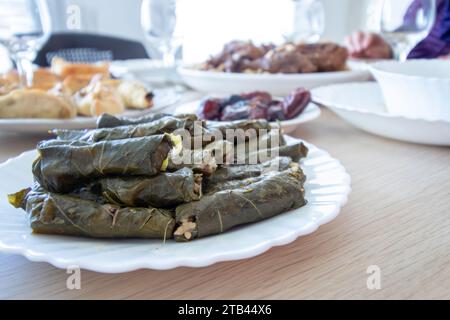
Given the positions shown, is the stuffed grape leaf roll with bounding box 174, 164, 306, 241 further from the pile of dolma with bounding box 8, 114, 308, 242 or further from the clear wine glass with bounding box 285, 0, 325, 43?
the clear wine glass with bounding box 285, 0, 325, 43

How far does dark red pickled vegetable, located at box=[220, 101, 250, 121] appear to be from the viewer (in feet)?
3.87

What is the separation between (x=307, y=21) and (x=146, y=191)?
1.83 metres

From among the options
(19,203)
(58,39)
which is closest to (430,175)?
(19,203)

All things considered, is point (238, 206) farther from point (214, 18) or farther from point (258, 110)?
point (214, 18)

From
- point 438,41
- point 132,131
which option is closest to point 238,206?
point 132,131

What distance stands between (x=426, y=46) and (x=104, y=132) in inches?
69.3

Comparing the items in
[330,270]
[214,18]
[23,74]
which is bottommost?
[330,270]

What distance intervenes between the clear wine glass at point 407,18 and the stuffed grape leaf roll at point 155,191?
122 centimetres

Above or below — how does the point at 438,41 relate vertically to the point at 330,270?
above

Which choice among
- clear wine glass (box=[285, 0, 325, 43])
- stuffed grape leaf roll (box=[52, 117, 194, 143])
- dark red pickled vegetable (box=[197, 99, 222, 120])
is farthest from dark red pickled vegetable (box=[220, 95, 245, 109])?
clear wine glass (box=[285, 0, 325, 43])

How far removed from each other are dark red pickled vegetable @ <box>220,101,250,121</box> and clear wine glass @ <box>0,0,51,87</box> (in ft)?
2.28

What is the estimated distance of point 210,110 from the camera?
3.99ft

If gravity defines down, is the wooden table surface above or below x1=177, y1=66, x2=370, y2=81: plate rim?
below

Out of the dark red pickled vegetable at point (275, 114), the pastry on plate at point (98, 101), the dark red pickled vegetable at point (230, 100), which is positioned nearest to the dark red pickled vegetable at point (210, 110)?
the dark red pickled vegetable at point (230, 100)
